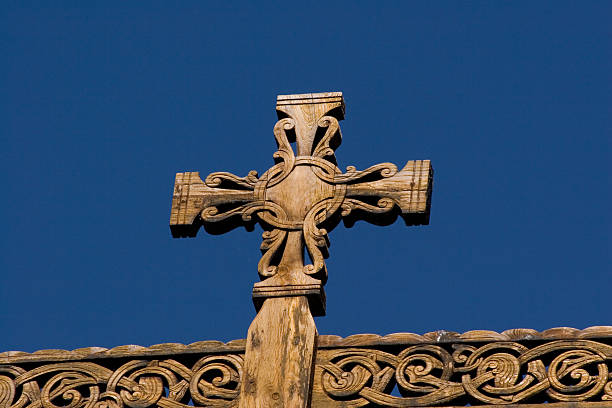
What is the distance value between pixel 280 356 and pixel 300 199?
1180 mm

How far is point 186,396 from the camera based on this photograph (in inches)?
380

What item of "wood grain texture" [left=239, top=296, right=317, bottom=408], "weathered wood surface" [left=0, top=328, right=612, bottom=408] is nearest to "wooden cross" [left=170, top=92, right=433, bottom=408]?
"wood grain texture" [left=239, top=296, right=317, bottom=408]

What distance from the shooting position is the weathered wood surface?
30.2 ft

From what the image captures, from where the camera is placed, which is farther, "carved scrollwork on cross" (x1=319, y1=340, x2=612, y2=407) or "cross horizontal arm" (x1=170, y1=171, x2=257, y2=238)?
"cross horizontal arm" (x1=170, y1=171, x2=257, y2=238)

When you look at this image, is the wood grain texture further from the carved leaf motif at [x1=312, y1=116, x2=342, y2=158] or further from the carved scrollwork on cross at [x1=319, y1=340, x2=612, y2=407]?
the carved leaf motif at [x1=312, y1=116, x2=342, y2=158]

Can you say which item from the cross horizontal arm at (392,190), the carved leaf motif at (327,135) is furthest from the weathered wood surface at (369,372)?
the carved leaf motif at (327,135)

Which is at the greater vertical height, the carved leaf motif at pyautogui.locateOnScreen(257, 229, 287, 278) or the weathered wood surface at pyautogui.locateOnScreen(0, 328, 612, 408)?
the carved leaf motif at pyautogui.locateOnScreen(257, 229, 287, 278)

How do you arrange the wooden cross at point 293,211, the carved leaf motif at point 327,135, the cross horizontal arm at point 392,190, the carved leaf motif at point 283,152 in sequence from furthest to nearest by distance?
the carved leaf motif at point 327,135 < the carved leaf motif at point 283,152 < the cross horizontal arm at point 392,190 < the wooden cross at point 293,211

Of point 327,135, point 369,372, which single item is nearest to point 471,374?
point 369,372

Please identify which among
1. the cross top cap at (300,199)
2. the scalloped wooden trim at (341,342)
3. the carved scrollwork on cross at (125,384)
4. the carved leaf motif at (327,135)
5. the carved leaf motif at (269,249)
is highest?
the carved leaf motif at (327,135)

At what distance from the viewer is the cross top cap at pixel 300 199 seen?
388 inches

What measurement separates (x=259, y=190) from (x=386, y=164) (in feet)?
2.60

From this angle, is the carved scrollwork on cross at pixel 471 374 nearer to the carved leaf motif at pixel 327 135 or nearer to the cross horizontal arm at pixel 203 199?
the cross horizontal arm at pixel 203 199

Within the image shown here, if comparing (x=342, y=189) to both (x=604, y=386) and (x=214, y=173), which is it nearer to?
(x=214, y=173)
